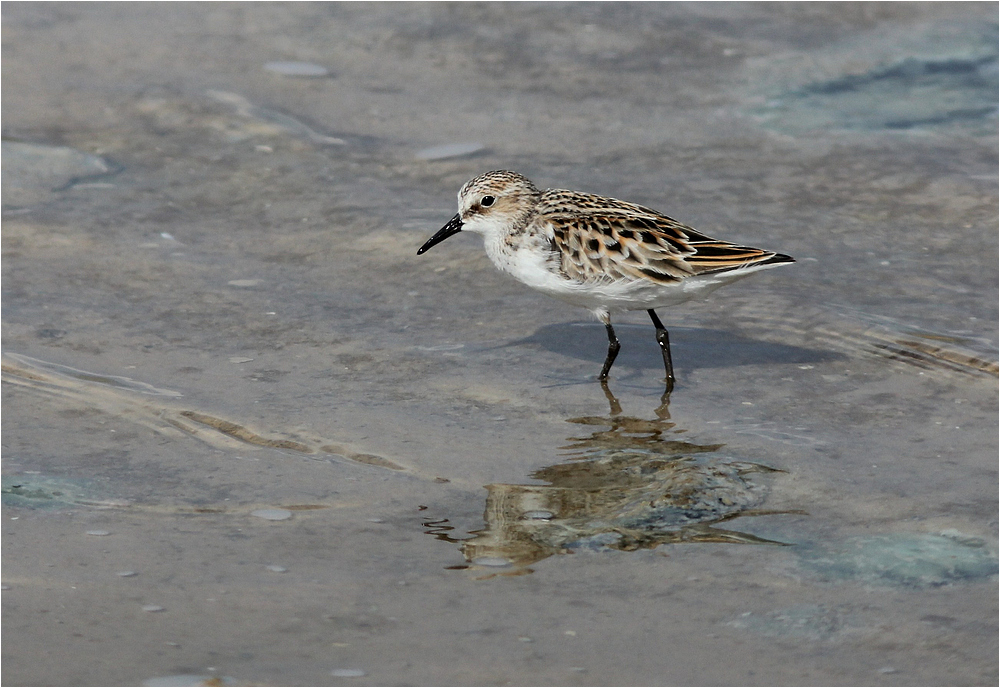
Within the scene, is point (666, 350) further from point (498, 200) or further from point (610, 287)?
point (498, 200)

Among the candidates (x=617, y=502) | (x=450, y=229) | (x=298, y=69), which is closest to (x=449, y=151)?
(x=298, y=69)

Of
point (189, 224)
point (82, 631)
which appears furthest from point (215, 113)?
point (82, 631)

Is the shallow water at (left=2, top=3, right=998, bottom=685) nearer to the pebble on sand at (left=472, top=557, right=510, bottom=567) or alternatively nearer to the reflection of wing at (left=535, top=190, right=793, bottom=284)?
the pebble on sand at (left=472, top=557, right=510, bottom=567)

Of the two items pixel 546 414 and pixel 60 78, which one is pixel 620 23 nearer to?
pixel 60 78

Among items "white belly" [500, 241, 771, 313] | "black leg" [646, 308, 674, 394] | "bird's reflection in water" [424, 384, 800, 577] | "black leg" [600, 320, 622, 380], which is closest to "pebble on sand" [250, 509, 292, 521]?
"bird's reflection in water" [424, 384, 800, 577]

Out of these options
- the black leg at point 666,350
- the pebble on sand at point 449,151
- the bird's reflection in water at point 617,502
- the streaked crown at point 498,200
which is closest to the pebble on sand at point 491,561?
the bird's reflection in water at point 617,502

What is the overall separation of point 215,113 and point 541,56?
10.2 ft

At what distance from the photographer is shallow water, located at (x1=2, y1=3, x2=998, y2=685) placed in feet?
16.4

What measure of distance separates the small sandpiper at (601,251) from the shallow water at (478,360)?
513 mm

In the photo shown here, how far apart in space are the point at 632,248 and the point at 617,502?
1789 mm

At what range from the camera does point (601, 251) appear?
286 inches

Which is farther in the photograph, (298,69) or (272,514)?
(298,69)

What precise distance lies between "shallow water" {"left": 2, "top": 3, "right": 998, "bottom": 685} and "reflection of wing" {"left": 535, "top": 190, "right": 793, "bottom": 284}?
70 cm

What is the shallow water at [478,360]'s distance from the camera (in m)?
4.99
